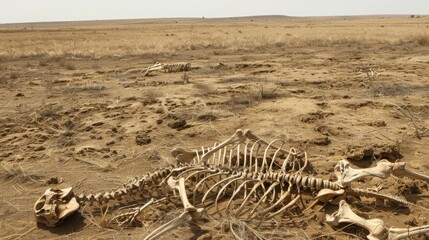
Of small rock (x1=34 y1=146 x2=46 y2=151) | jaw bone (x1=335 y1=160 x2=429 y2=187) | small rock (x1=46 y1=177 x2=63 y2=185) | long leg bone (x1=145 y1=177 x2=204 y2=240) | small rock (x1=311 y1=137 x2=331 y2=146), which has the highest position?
jaw bone (x1=335 y1=160 x2=429 y2=187)

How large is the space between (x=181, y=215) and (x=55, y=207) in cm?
103

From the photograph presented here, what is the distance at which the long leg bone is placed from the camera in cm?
258

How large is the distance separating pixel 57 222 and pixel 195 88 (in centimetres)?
462

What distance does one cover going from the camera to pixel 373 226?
2514 mm

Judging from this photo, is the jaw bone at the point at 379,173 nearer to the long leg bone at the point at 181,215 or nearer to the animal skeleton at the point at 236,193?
the animal skeleton at the point at 236,193

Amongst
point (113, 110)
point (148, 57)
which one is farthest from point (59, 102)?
point (148, 57)

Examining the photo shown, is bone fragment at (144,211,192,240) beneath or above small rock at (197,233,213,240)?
above

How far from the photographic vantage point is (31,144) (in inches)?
190

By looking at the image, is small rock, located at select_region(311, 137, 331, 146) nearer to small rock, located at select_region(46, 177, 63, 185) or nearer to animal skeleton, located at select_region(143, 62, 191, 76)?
small rock, located at select_region(46, 177, 63, 185)

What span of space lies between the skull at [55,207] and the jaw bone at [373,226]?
1.93m

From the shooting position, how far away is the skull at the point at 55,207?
2.98 metres

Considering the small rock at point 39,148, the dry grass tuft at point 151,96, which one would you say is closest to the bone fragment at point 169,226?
the small rock at point 39,148

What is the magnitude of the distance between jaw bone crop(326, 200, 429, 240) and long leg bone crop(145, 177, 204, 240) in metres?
0.93

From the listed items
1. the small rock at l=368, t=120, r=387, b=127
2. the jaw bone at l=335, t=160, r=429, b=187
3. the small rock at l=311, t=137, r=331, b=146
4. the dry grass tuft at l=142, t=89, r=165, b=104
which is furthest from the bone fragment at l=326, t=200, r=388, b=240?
the dry grass tuft at l=142, t=89, r=165, b=104
